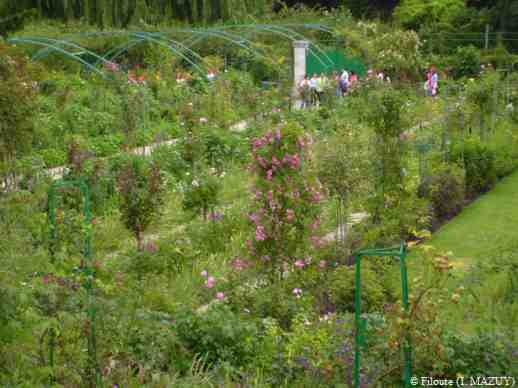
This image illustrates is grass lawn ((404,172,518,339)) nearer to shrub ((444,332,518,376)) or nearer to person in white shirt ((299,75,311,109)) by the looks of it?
shrub ((444,332,518,376))

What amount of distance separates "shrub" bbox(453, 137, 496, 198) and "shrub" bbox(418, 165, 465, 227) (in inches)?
38.3

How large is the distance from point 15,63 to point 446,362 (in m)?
6.23

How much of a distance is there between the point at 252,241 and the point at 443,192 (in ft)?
14.1

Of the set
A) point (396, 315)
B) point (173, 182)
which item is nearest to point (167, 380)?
point (396, 315)

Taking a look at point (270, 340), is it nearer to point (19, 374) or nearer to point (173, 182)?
point (19, 374)

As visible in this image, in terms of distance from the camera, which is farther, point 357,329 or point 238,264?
point 238,264

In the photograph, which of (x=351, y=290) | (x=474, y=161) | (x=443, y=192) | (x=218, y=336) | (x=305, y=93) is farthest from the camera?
(x=305, y=93)

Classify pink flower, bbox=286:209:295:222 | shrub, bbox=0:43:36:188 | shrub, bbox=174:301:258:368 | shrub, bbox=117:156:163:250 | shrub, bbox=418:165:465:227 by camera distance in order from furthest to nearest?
shrub, bbox=418:165:465:227 → shrub, bbox=0:43:36:188 → shrub, bbox=117:156:163:250 → pink flower, bbox=286:209:295:222 → shrub, bbox=174:301:258:368

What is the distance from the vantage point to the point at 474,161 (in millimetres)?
12711

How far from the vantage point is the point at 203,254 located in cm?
900

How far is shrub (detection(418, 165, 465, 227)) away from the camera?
442 inches

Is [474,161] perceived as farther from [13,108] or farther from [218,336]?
[218,336]

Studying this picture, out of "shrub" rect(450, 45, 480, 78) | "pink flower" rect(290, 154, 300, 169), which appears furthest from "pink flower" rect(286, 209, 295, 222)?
"shrub" rect(450, 45, 480, 78)

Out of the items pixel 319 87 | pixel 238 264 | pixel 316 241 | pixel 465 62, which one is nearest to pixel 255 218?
pixel 238 264
